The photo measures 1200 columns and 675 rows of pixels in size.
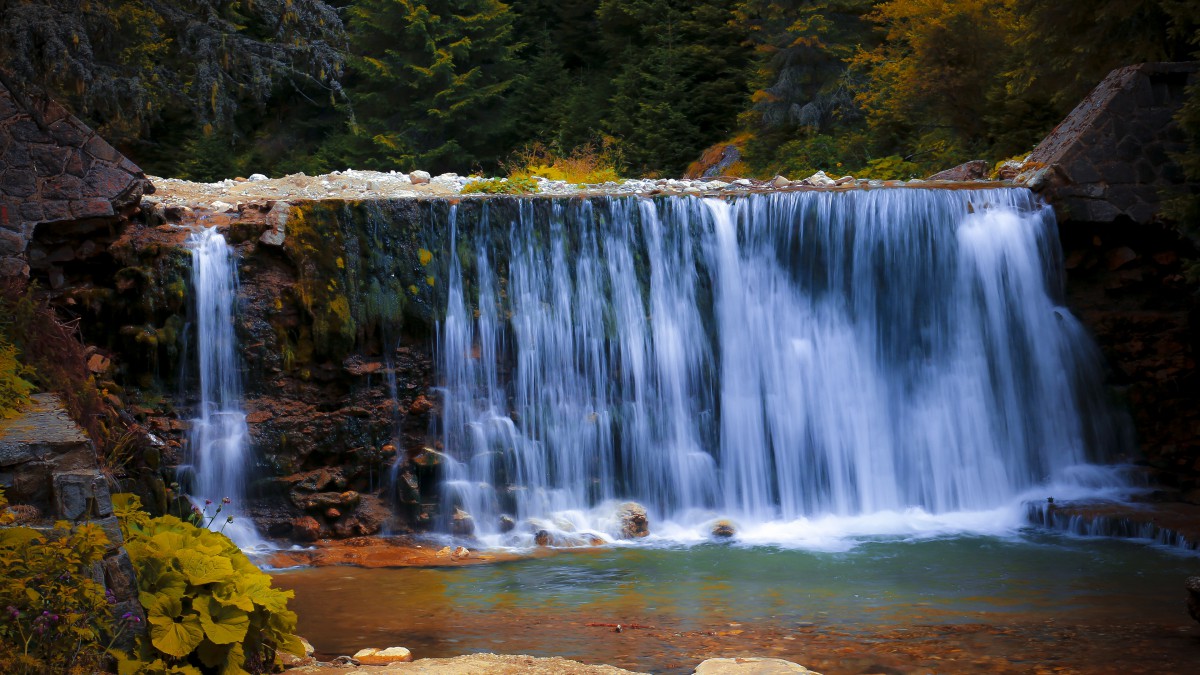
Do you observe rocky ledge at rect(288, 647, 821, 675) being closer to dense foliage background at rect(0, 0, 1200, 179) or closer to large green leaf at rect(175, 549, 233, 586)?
large green leaf at rect(175, 549, 233, 586)

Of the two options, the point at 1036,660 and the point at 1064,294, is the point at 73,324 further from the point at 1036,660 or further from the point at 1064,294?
the point at 1064,294

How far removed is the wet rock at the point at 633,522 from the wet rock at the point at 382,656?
14.1 ft

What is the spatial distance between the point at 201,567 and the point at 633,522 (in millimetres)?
5847

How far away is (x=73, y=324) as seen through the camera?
32.4ft

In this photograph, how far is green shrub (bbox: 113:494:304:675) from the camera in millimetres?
4879

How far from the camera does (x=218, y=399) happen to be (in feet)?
35.0

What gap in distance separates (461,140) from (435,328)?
55.3 ft

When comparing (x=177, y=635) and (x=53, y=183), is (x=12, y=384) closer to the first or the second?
(x=177, y=635)

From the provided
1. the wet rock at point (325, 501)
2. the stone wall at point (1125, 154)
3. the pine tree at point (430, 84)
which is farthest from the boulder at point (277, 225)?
the pine tree at point (430, 84)

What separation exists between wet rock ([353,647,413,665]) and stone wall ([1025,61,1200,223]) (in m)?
9.14

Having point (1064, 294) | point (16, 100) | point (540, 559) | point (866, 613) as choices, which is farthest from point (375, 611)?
point (1064, 294)

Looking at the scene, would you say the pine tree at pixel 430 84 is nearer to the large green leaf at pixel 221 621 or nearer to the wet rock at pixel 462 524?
the wet rock at pixel 462 524

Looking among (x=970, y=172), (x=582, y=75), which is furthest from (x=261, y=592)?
(x=582, y=75)

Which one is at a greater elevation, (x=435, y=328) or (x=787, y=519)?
(x=435, y=328)
